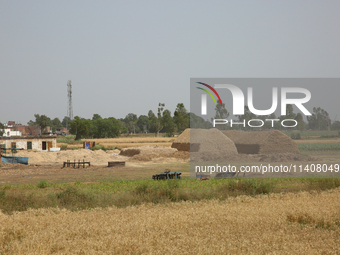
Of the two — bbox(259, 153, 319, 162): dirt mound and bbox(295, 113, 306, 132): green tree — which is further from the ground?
bbox(295, 113, 306, 132): green tree

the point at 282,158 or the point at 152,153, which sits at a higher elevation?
the point at 152,153

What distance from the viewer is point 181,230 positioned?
9.67m

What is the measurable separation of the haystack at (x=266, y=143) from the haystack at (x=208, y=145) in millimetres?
1468

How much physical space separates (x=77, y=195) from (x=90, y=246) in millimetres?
7878

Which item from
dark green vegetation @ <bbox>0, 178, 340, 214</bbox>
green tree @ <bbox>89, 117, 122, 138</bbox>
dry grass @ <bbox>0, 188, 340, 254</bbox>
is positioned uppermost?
green tree @ <bbox>89, 117, 122, 138</bbox>

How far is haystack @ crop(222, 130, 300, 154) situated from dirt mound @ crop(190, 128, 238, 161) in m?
1.47

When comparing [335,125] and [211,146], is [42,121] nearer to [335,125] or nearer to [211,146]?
[211,146]

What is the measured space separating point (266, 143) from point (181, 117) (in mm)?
65649

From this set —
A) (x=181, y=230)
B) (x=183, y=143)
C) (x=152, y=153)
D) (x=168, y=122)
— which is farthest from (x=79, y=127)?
(x=181, y=230)

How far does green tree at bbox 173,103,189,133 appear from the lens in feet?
339

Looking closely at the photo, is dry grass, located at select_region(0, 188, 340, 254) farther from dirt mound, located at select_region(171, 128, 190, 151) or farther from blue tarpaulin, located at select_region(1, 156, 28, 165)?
dirt mound, located at select_region(171, 128, 190, 151)

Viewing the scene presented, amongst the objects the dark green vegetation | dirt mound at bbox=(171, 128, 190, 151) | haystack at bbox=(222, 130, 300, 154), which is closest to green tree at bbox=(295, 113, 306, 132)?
haystack at bbox=(222, 130, 300, 154)

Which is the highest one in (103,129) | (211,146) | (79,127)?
(79,127)

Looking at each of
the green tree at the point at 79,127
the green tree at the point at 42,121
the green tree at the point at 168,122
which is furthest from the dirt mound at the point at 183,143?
the green tree at the point at 168,122
